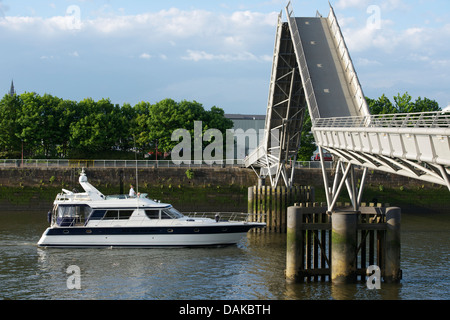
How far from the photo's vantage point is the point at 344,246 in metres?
29.4

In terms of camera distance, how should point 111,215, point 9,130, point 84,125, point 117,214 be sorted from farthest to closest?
point 84,125 → point 9,130 → point 111,215 → point 117,214

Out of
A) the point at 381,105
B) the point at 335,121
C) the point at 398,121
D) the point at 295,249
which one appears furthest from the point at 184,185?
the point at 398,121

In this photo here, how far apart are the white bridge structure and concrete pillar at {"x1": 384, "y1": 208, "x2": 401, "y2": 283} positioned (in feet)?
5.88

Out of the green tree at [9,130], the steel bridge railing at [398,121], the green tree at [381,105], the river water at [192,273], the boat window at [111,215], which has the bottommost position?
the river water at [192,273]

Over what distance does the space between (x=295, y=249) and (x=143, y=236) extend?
1523 centimetres

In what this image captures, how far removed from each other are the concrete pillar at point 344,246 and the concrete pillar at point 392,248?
174 centimetres

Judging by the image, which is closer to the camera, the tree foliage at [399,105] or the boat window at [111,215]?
the boat window at [111,215]

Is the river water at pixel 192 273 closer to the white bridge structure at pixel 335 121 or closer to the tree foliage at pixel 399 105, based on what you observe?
the white bridge structure at pixel 335 121

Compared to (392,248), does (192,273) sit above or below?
below

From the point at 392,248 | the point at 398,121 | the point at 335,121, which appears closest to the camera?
the point at 398,121

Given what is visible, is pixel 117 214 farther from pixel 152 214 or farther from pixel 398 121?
pixel 398 121

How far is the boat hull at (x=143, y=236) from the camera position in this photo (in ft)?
141

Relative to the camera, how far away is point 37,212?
6738 centimetres

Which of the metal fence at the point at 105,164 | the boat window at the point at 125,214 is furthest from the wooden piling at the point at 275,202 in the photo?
the metal fence at the point at 105,164
